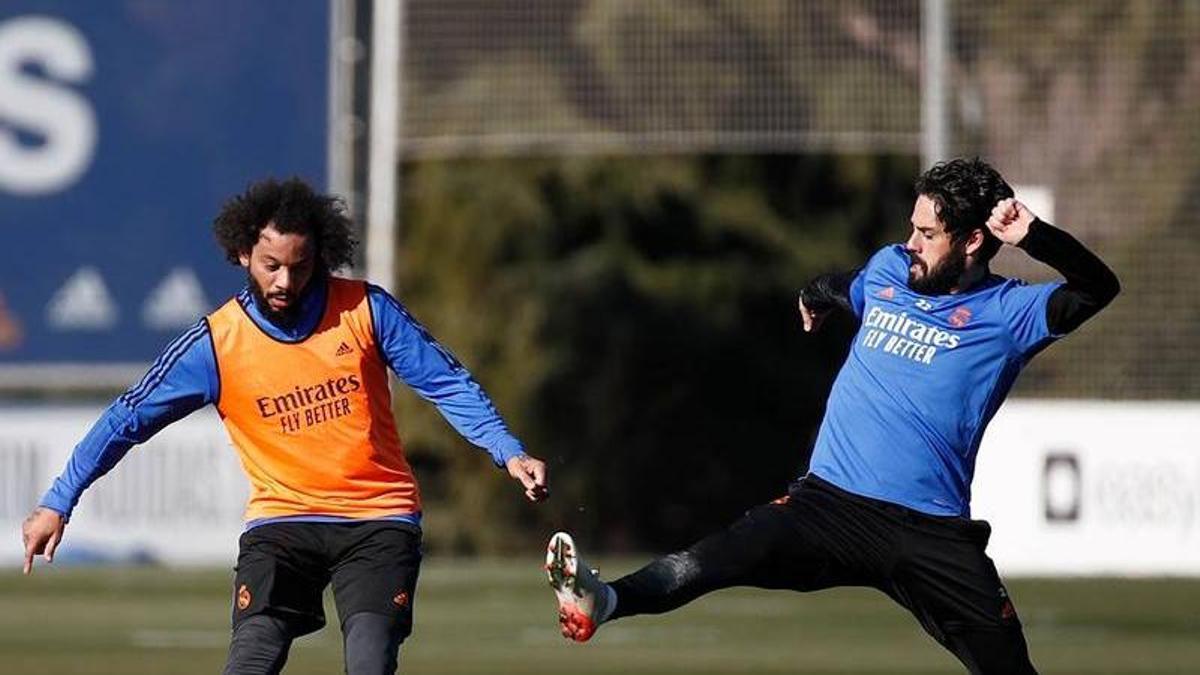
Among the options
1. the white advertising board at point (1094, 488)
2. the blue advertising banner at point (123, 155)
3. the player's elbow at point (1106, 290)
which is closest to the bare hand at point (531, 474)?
the player's elbow at point (1106, 290)

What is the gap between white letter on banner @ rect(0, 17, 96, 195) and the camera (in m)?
23.8

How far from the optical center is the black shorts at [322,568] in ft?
30.5

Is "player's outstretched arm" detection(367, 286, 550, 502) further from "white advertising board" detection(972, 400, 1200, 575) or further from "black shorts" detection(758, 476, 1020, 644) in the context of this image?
"white advertising board" detection(972, 400, 1200, 575)

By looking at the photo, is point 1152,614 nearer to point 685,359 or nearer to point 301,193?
point 301,193

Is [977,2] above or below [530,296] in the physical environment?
above

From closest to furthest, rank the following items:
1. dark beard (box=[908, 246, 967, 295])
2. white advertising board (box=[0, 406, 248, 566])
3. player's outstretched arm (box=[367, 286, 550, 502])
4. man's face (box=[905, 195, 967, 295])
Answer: player's outstretched arm (box=[367, 286, 550, 502]) < man's face (box=[905, 195, 967, 295]) < dark beard (box=[908, 246, 967, 295]) < white advertising board (box=[0, 406, 248, 566])

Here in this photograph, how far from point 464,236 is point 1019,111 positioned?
42.0 feet

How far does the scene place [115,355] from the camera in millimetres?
23891

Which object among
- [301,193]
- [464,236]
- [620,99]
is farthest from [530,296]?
[301,193]

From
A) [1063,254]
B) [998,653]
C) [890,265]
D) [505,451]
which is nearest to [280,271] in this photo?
[505,451]

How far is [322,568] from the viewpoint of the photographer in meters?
9.51

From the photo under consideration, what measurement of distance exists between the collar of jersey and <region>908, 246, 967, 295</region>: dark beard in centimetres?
197

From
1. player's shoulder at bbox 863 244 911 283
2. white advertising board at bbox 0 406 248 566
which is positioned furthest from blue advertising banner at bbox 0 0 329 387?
player's shoulder at bbox 863 244 911 283

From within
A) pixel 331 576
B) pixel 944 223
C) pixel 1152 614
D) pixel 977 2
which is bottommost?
pixel 1152 614
